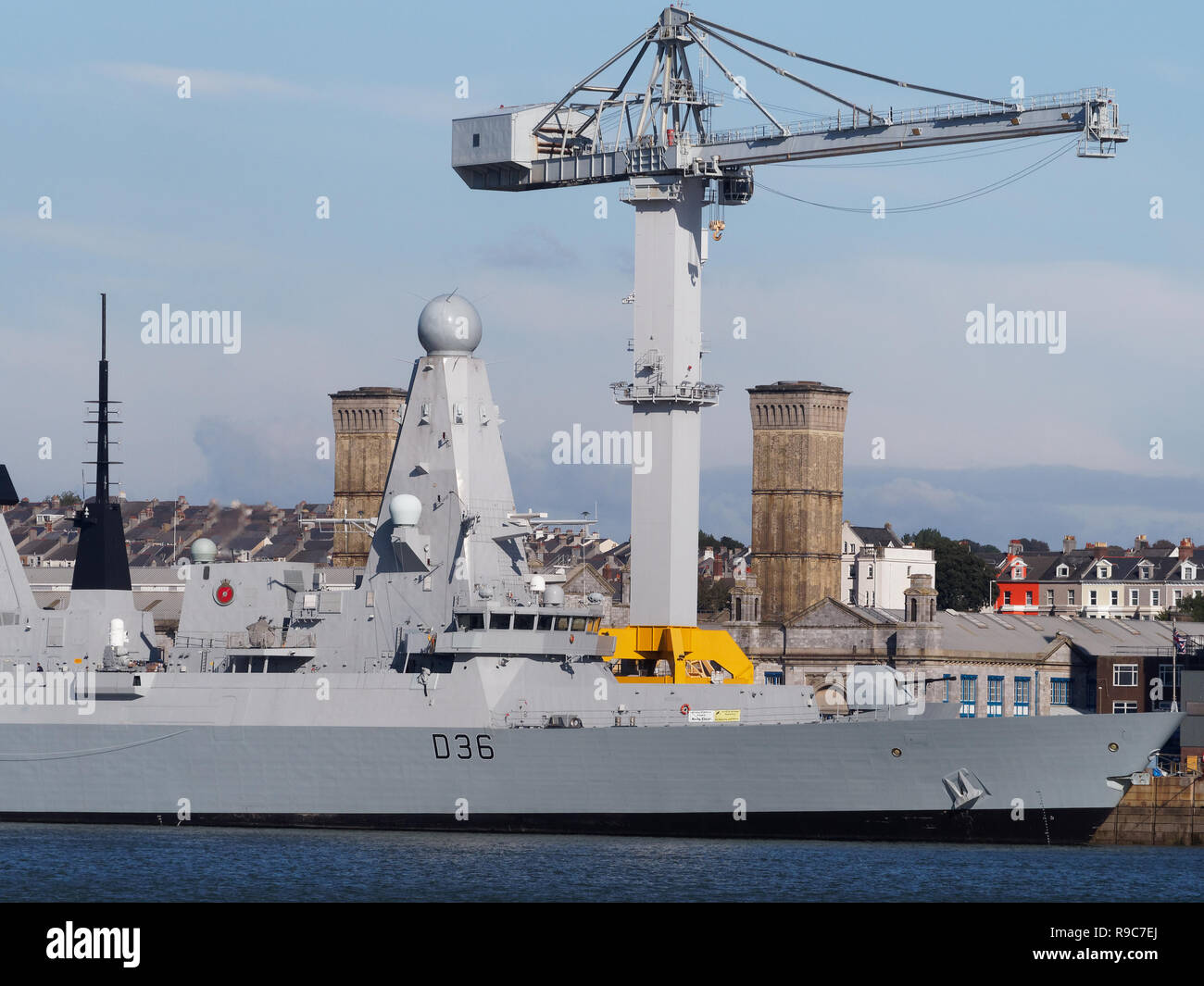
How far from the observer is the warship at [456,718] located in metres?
33.9

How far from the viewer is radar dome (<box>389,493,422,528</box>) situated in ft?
120

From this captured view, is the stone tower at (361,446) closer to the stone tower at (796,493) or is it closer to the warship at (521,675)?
the stone tower at (796,493)

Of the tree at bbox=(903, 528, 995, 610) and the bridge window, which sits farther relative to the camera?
the tree at bbox=(903, 528, 995, 610)

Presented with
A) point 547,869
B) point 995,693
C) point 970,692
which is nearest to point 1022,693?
point 995,693

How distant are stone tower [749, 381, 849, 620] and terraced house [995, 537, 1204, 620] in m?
16.4

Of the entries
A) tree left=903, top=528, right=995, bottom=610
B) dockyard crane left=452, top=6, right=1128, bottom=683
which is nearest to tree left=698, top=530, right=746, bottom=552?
tree left=903, top=528, right=995, bottom=610

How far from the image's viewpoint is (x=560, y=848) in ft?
108

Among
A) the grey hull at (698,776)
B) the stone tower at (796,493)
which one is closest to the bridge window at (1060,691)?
the stone tower at (796,493)

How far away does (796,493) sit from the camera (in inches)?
2968

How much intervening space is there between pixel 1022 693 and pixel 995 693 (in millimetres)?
931

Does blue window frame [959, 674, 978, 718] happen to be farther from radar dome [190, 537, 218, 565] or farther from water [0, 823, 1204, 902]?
radar dome [190, 537, 218, 565]

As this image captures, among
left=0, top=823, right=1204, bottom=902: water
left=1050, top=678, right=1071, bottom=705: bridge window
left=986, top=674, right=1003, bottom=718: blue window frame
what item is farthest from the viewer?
left=1050, top=678, right=1071, bottom=705: bridge window
